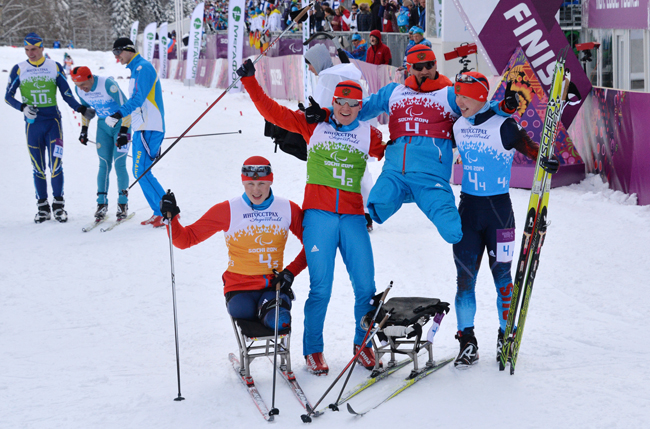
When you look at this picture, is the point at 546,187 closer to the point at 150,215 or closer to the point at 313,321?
the point at 313,321

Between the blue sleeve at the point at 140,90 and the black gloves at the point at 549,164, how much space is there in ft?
14.9

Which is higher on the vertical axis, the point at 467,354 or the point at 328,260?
the point at 328,260

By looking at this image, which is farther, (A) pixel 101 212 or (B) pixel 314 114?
(A) pixel 101 212

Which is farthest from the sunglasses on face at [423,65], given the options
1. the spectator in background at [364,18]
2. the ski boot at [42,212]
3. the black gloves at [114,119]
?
the spectator in background at [364,18]

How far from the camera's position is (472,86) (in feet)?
12.5

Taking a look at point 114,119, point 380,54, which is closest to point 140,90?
point 114,119

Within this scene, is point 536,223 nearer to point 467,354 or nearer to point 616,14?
point 467,354

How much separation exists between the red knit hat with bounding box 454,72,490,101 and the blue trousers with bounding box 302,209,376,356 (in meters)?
0.97

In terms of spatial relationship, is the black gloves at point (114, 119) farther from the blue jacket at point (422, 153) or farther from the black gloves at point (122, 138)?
the blue jacket at point (422, 153)

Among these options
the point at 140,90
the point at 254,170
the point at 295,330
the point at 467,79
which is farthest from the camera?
the point at 140,90

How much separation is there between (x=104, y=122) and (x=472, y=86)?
490 cm

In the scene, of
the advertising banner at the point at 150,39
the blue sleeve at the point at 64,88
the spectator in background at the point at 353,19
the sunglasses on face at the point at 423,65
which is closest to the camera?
the sunglasses on face at the point at 423,65

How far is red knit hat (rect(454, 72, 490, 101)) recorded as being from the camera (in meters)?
3.81

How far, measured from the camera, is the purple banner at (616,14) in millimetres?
9039
